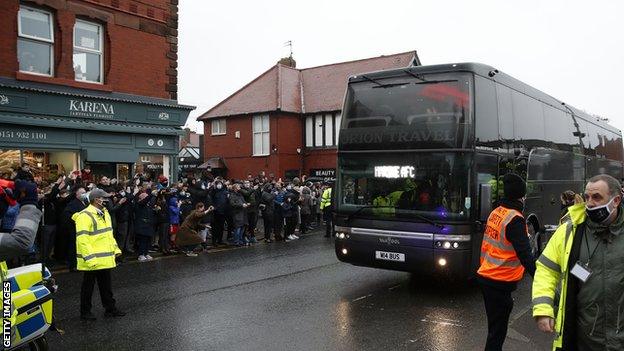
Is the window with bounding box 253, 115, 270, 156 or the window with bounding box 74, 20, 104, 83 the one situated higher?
the window with bounding box 74, 20, 104, 83

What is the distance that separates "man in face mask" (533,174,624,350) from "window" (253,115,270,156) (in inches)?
1244

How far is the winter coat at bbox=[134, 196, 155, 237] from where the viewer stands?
41.7 feet

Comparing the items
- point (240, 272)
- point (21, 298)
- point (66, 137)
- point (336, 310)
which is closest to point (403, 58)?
point (66, 137)

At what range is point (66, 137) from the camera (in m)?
15.4

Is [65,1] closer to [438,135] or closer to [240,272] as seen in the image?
[240,272]

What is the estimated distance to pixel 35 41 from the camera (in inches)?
601

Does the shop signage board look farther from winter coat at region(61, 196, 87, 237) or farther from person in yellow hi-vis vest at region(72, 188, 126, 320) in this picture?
person in yellow hi-vis vest at region(72, 188, 126, 320)

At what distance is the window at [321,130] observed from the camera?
3366 centimetres

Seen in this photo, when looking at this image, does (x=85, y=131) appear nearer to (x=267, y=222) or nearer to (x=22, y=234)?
(x=267, y=222)

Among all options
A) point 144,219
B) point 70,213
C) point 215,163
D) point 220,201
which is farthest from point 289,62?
point 70,213

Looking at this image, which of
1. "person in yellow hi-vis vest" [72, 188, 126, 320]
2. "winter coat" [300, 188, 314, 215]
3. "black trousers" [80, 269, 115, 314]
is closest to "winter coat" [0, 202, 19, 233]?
"person in yellow hi-vis vest" [72, 188, 126, 320]

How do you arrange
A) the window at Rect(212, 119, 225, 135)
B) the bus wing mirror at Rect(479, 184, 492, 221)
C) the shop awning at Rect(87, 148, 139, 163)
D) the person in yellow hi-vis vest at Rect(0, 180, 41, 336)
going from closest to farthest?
the person in yellow hi-vis vest at Rect(0, 180, 41, 336)
the bus wing mirror at Rect(479, 184, 492, 221)
the shop awning at Rect(87, 148, 139, 163)
the window at Rect(212, 119, 225, 135)

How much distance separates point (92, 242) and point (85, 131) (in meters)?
9.63

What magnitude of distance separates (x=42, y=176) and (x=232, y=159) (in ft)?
71.7
